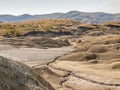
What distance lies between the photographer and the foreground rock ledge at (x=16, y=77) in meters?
7.33

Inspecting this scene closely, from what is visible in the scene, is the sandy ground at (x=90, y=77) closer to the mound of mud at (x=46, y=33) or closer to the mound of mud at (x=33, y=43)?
the mound of mud at (x=33, y=43)

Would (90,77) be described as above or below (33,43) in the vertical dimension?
above

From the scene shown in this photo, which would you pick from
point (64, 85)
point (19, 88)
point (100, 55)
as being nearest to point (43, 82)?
point (19, 88)

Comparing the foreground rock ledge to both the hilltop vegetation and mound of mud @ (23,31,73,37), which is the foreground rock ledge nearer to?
the hilltop vegetation

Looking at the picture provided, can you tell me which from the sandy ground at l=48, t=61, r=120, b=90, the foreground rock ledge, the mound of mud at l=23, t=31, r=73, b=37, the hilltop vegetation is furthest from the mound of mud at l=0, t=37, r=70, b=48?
the foreground rock ledge

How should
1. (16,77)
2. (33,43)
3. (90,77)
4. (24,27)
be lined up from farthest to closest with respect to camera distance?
(24,27) < (33,43) < (90,77) < (16,77)

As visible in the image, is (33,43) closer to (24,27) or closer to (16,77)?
(16,77)

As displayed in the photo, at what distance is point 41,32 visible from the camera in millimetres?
78688

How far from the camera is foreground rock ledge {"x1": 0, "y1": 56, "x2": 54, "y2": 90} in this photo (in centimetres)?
733

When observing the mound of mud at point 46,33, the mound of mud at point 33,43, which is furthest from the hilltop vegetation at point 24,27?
the mound of mud at point 33,43

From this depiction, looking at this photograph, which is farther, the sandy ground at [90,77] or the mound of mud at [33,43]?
the mound of mud at [33,43]

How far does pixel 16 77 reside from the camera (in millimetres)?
7594

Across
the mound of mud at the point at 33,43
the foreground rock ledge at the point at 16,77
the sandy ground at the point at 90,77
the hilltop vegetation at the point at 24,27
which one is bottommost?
the hilltop vegetation at the point at 24,27

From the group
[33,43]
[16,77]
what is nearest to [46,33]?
[33,43]
